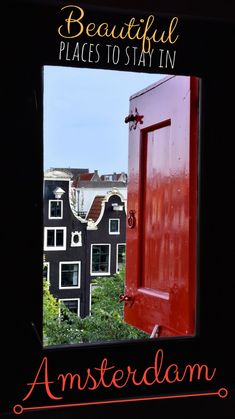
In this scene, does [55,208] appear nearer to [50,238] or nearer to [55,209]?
[55,209]

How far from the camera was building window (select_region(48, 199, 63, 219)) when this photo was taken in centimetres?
176

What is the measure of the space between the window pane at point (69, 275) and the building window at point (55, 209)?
8.6 inches

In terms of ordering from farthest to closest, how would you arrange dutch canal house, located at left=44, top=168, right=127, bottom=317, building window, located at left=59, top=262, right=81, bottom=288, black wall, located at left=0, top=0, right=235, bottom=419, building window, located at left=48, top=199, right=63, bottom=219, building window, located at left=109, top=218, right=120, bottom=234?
building window, located at left=109, top=218, right=120, bottom=234, building window, located at left=59, top=262, right=81, bottom=288, dutch canal house, located at left=44, top=168, right=127, bottom=317, building window, located at left=48, top=199, right=63, bottom=219, black wall, located at left=0, top=0, right=235, bottom=419

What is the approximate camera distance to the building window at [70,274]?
198 cm

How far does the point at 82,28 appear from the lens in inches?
64.2

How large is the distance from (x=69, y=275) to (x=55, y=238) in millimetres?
219

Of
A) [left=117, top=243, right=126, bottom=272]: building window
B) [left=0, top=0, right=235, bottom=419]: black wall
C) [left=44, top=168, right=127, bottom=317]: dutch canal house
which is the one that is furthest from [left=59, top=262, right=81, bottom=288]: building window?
[left=0, top=0, right=235, bottom=419]: black wall

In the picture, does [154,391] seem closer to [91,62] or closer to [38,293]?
[38,293]

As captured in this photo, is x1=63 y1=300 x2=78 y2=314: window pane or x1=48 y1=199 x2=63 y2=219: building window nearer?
x1=48 y1=199 x2=63 y2=219: building window

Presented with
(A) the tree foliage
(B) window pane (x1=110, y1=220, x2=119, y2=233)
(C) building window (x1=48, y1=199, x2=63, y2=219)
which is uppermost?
(C) building window (x1=48, y1=199, x2=63, y2=219)

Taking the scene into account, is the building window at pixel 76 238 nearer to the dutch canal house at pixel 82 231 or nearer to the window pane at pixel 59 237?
the dutch canal house at pixel 82 231

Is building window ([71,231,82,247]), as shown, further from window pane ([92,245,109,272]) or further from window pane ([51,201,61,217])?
window pane ([51,201,61,217])

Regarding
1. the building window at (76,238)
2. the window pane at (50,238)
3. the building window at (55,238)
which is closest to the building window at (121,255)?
the building window at (76,238)

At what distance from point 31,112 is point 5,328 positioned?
0.65 m
